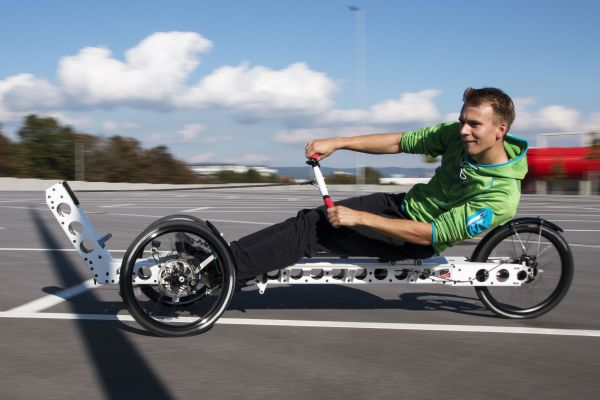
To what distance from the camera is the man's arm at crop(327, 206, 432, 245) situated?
427cm

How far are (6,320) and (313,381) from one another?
2.43 meters

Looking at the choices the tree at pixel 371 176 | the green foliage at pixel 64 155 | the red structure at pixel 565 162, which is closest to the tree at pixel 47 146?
the green foliage at pixel 64 155

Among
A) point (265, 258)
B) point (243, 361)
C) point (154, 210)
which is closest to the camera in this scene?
point (243, 361)

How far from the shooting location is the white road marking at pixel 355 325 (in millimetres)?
Result: 4562

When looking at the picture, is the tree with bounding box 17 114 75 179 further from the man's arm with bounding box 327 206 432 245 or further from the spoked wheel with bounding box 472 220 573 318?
the man's arm with bounding box 327 206 432 245

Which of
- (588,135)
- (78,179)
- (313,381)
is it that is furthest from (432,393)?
(78,179)

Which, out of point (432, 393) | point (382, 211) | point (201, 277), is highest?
point (382, 211)

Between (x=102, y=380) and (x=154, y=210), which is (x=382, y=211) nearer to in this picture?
(x=102, y=380)

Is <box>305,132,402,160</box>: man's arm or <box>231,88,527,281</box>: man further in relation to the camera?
<box>305,132,402,160</box>: man's arm

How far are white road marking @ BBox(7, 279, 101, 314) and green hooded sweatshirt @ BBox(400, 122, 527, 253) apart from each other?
264cm

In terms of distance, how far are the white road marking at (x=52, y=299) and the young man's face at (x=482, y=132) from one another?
118 inches

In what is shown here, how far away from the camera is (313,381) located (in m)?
3.51

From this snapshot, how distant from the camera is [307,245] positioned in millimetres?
4598

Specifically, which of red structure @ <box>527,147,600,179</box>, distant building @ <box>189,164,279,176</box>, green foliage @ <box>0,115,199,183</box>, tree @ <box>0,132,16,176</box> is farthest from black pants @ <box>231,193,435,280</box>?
tree @ <box>0,132,16,176</box>
